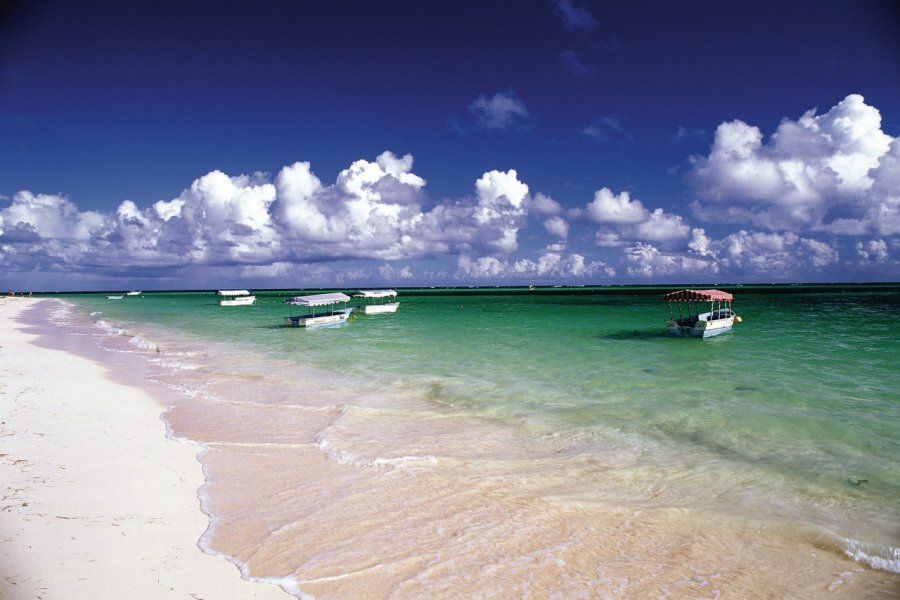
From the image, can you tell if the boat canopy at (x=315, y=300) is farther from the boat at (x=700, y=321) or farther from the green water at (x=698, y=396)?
the boat at (x=700, y=321)

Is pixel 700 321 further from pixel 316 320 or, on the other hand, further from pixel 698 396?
pixel 316 320

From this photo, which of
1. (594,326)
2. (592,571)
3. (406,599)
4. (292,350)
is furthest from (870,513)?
(594,326)

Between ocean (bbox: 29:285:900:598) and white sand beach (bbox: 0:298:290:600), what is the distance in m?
0.39

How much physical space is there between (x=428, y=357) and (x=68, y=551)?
62.7ft

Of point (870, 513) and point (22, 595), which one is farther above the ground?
point (22, 595)

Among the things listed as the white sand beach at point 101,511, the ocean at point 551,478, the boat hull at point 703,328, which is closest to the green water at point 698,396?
the ocean at point 551,478

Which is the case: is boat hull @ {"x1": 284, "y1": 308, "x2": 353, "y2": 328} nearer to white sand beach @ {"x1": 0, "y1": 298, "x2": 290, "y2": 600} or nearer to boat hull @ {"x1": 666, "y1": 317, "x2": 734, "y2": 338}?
boat hull @ {"x1": 666, "y1": 317, "x2": 734, "y2": 338}

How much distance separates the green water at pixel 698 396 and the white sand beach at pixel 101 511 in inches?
223

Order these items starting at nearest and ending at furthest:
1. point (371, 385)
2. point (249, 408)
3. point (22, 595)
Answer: point (22, 595) < point (249, 408) < point (371, 385)

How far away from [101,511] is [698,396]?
15.2 metres

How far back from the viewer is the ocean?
5605mm

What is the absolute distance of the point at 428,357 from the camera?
958 inches

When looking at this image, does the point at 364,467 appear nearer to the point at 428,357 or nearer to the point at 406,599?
the point at 406,599

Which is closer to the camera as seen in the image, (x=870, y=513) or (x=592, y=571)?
(x=592, y=571)
